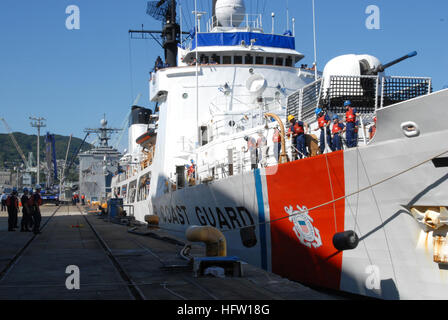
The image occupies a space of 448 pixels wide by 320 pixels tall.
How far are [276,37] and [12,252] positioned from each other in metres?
12.7

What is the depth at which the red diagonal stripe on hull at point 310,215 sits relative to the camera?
882 centimetres

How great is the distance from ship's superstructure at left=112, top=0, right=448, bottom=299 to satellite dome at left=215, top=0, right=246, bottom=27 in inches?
1.8

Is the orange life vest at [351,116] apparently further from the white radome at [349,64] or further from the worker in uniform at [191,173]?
the worker in uniform at [191,173]

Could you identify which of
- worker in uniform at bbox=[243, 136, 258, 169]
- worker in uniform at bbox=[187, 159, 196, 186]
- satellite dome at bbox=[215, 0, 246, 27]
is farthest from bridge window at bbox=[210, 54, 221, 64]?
worker in uniform at bbox=[243, 136, 258, 169]

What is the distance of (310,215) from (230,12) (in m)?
13.6

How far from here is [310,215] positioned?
9.40 meters

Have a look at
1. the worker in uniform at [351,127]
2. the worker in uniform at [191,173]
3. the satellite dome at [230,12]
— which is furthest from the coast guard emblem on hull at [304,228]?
the satellite dome at [230,12]

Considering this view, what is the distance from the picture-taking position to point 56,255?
35.6 feet

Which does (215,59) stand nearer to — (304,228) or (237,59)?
(237,59)

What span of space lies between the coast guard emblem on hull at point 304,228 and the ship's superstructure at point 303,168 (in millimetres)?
22

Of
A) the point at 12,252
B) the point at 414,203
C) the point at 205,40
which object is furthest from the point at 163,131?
the point at 414,203

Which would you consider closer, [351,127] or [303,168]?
[351,127]

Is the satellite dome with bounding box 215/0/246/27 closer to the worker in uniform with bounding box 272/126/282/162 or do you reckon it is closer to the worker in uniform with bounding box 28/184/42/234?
the worker in uniform with bounding box 28/184/42/234

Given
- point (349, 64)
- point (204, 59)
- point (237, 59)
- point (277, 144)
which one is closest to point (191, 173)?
point (204, 59)
